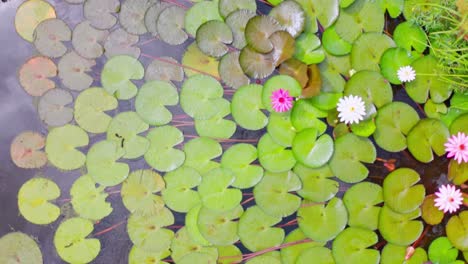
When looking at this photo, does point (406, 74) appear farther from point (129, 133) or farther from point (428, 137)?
point (129, 133)

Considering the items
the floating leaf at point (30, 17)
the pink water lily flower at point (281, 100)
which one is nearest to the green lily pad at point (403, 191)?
the pink water lily flower at point (281, 100)

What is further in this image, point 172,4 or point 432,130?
point 172,4

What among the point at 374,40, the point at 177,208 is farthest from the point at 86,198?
the point at 374,40

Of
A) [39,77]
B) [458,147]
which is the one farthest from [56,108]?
[458,147]

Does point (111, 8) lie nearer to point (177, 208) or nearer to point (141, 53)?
point (141, 53)

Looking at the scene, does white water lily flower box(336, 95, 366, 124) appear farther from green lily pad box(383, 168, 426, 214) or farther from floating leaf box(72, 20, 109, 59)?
floating leaf box(72, 20, 109, 59)

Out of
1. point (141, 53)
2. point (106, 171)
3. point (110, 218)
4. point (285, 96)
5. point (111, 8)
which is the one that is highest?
point (111, 8)

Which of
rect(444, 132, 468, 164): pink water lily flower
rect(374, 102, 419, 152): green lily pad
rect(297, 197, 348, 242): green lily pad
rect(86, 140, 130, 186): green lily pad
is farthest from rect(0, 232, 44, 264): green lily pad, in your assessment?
rect(444, 132, 468, 164): pink water lily flower
